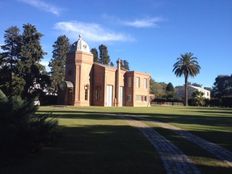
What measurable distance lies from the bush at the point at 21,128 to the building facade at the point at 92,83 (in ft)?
189

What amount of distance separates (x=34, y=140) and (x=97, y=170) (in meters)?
2.96

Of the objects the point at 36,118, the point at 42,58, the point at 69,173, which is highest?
the point at 42,58

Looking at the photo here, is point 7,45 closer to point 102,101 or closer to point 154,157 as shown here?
point 102,101

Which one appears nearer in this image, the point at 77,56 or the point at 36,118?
the point at 36,118

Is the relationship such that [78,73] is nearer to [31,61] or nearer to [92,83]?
[92,83]

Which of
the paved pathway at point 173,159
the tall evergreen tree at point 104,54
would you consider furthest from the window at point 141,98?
the paved pathway at point 173,159

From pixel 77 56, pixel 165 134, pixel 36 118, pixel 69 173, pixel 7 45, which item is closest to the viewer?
pixel 69 173

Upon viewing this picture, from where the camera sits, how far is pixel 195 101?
104 meters

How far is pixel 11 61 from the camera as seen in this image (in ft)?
205

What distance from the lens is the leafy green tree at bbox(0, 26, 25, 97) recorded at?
191 feet

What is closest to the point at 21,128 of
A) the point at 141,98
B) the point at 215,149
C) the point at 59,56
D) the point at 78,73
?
the point at 215,149

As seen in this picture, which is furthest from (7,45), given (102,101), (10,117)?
(10,117)

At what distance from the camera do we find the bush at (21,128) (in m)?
10.8

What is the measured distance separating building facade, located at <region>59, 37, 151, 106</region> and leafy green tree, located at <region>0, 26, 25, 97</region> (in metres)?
10.9
